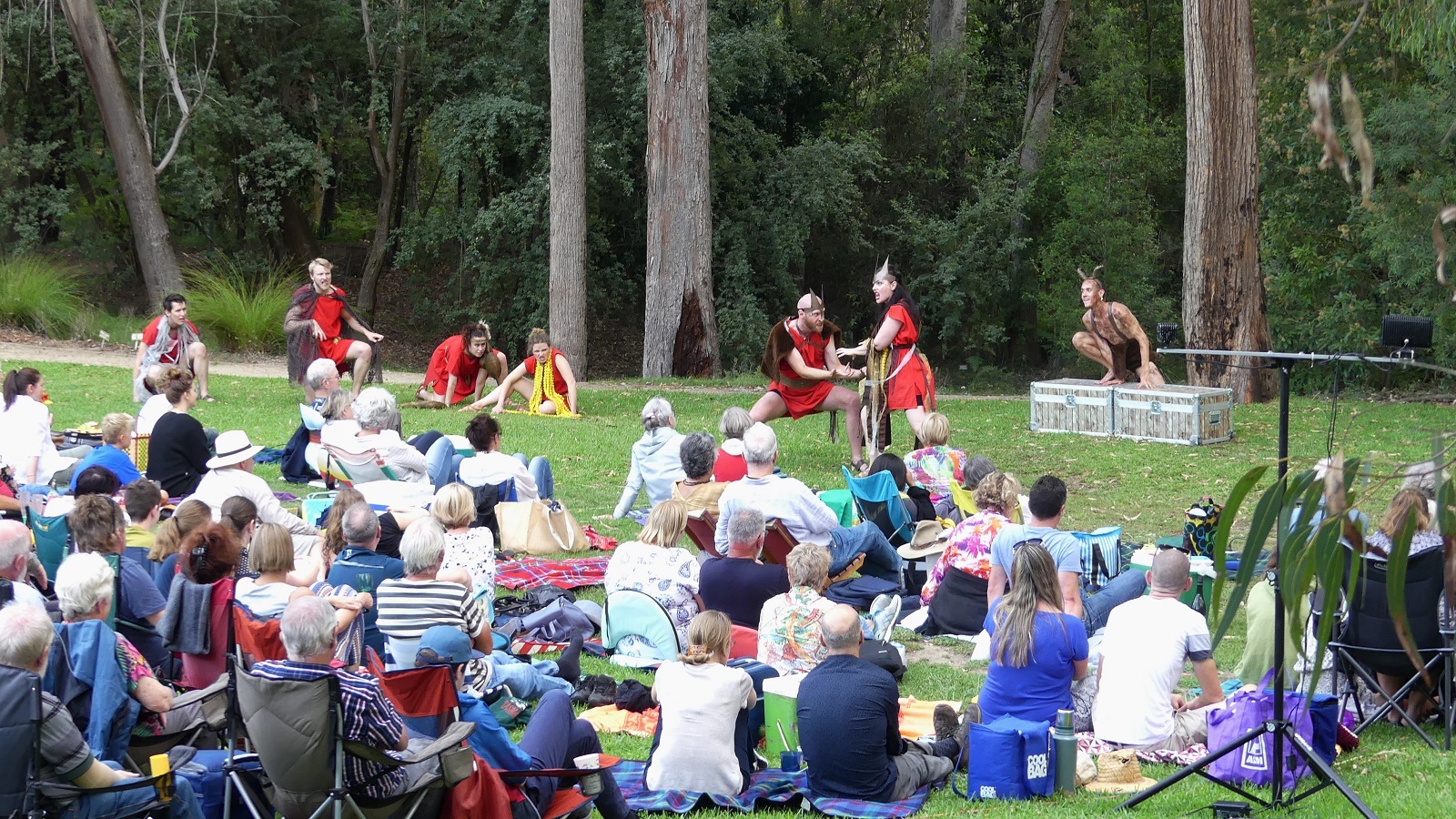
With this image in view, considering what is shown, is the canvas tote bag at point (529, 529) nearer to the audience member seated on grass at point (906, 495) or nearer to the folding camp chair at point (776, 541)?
the folding camp chair at point (776, 541)

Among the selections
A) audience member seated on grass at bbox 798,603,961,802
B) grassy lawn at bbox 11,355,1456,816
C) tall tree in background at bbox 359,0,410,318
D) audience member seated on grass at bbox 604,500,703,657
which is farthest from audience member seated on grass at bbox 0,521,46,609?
tall tree in background at bbox 359,0,410,318

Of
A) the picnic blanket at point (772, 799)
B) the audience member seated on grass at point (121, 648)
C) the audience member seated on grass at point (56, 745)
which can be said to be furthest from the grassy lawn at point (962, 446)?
the audience member seated on grass at point (56, 745)

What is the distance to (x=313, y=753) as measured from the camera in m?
3.93

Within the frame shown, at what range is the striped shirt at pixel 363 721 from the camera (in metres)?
3.95

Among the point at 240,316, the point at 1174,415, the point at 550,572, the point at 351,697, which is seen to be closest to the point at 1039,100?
the point at 1174,415

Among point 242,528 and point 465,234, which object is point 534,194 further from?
point 242,528

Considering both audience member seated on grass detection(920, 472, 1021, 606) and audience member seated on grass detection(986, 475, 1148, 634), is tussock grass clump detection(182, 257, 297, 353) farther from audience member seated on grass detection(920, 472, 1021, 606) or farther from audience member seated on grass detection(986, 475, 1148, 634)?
audience member seated on grass detection(986, 475, 1148, 634)

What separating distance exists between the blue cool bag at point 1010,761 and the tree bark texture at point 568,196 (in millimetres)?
15755

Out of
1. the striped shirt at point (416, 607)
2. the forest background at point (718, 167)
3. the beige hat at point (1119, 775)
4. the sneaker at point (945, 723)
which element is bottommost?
the beige hat at point (1119, 775)

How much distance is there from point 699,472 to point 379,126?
68.0 ft

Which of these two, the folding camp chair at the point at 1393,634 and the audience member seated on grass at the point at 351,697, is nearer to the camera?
the audience member seated on grass at the point at 351,697

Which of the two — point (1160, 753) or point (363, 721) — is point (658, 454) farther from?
point (363, 721)

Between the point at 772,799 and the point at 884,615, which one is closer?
the point at 772,799

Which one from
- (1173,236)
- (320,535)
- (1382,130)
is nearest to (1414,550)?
(320,535)
